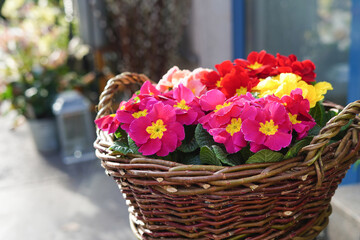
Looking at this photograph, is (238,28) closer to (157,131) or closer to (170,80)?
(170,80)

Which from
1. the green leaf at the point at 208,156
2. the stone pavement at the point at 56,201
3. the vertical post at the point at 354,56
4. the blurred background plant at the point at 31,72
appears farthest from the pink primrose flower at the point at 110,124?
the blurred background plant at the point at 31,72

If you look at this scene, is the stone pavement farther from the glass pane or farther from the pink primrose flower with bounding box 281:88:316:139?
the glass pane

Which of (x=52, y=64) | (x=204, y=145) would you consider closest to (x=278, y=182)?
(x=204, y=145)

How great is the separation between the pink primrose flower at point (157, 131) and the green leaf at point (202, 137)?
4 centimetres

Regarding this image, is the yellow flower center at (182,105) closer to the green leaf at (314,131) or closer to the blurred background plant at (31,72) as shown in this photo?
the green leaf at (314,131)

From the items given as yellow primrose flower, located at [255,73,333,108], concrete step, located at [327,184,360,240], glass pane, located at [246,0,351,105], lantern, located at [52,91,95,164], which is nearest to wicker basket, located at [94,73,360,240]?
yellow primrose flower, located at [255,73,333,108]

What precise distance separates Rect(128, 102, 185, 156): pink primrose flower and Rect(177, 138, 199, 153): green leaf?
4 cm

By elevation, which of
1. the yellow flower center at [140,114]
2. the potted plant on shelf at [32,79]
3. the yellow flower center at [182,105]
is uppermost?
the yellow flower center at [182,105]

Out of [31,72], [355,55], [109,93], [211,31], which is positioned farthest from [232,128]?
[31,72]

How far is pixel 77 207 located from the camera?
6.70 ft

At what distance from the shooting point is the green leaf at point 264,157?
0.69m

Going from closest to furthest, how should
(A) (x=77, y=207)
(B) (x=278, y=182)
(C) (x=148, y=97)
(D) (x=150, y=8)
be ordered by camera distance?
(B) (x=278, y=182)
(C) (x=148, y=97)
(A) (x=77, y=207)
(D) (x=150, y=8)

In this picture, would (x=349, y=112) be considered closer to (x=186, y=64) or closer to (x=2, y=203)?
(x=2, y=203)

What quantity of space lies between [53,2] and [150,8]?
9.00ft
